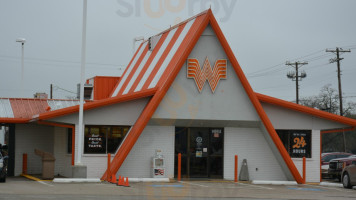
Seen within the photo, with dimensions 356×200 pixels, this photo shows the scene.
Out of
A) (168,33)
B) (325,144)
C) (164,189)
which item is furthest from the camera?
(325,144)

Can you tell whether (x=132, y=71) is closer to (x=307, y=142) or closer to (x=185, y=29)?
(x=185, y=29)

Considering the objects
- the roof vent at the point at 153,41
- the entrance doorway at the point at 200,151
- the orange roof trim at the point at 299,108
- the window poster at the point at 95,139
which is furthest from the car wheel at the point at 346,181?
the roof vent at the point at 153,41

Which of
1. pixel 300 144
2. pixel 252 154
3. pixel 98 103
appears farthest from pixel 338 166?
pixel 98 103

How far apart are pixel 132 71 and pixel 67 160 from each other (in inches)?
371

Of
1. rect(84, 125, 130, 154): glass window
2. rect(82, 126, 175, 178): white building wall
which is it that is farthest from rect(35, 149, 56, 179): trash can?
rect(84, 125, 130, 154): glass window

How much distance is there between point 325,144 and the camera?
8144 centimetres

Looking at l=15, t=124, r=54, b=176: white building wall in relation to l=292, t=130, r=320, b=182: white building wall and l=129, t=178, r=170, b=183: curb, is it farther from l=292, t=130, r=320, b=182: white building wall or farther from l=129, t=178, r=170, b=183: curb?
l=292, t=130, r=320, b=182: white building wall

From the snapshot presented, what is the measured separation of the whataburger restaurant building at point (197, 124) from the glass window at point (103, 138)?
1.8 inches

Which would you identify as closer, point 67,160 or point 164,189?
point 164,189

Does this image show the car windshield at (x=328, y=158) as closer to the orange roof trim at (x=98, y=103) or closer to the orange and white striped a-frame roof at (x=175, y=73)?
the orange and white striped a-frame roof at (x=175, y=73)

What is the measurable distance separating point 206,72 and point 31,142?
31.5 feet

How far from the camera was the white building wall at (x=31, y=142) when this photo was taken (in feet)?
97.6

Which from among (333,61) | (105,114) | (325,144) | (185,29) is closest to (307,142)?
(185,29)

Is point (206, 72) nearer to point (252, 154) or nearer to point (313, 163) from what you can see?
point (252, 154)
